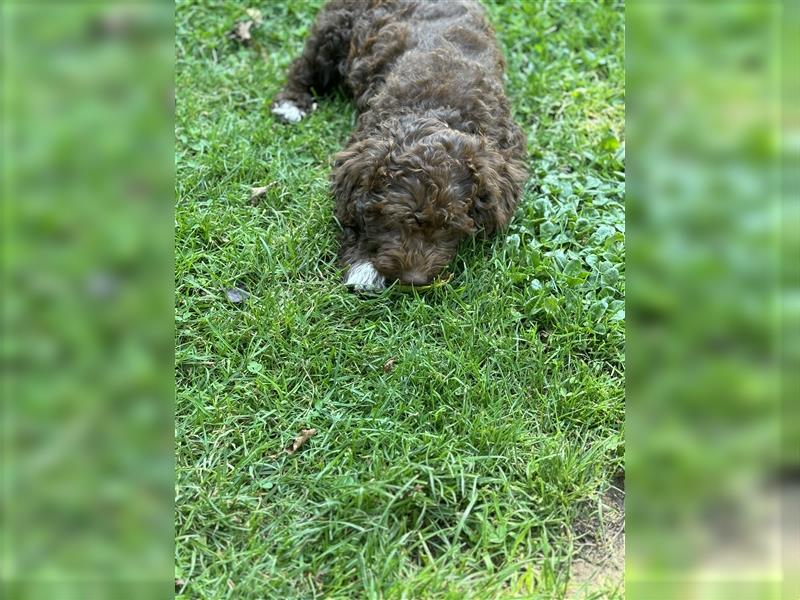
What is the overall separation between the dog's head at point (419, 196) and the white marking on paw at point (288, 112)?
1.30 metres

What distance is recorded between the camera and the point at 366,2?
224 inches

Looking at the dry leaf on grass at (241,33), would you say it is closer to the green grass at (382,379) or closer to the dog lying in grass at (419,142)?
the green grass at (382,379)

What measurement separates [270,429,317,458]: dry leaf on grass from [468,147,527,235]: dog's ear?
170cm

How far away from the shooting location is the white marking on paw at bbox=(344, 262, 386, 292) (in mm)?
4262

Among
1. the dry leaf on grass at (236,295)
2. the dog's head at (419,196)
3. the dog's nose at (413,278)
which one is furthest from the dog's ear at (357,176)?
the dry leaf on grass at (236,295)

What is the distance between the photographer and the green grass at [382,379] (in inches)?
119

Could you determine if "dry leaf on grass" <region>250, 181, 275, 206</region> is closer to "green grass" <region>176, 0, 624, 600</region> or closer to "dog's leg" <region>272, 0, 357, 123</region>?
"green grass" <region>176, 0, 624, 600</region>
